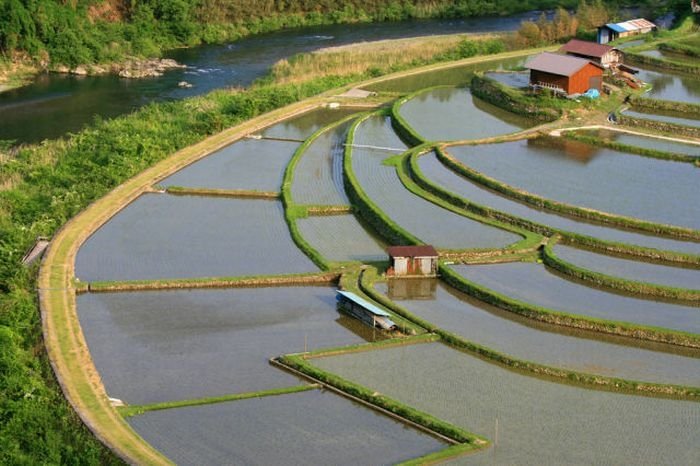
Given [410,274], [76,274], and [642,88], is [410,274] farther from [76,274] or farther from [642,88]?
[642,88]

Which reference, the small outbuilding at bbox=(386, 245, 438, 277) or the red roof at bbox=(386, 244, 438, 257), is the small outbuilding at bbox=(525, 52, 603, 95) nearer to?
the red roof at bbox=(386, 244, 438, 257)

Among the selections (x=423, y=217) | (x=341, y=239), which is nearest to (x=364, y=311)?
(x=341, y=239)

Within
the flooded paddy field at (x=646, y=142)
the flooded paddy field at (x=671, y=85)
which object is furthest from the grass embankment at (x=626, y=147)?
the flooded paddy field at (x=671, y=85)

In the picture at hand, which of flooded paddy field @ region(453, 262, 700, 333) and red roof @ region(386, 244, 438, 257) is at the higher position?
red roof @ region(386, 244, 438, 257)

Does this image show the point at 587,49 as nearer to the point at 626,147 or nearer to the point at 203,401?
the point at 626,147

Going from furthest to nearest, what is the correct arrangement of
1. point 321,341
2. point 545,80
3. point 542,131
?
point 545,80 < point 542,131 < point 321,341

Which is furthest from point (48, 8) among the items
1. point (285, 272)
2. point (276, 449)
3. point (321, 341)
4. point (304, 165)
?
point (276, 449)

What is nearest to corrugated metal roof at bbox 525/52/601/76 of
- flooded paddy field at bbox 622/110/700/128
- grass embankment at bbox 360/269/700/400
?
flooded paddy field at bbox 622/110/700/128
